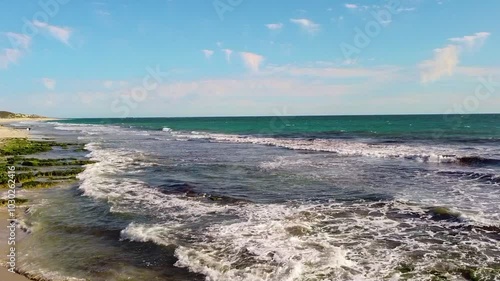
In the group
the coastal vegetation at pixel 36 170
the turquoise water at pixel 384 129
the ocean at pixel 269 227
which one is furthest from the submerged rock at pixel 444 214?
the turquoise water at pixel 384 129

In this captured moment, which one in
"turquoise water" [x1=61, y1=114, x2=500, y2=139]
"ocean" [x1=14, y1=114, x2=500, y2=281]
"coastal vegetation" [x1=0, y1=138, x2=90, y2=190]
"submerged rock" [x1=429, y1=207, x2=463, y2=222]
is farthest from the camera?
"turquoise water" [x1=61, y1=114, x2=500, y2=139]

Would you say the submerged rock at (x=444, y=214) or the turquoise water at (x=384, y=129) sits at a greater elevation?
the turquoise water at (x=384, y=129)

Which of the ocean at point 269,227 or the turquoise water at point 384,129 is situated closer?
the ocean at point 269,227

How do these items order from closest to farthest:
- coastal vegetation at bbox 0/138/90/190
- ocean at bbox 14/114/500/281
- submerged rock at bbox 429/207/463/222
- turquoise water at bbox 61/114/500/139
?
ocean at bbox 14/114/500/281 < submerged rock at bbox 429/207/463/222 < coastal vegetation at bbox 0/138/90/190 < turquoise water at bbox 61/114/500/139

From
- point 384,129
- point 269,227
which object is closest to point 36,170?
point 269,227

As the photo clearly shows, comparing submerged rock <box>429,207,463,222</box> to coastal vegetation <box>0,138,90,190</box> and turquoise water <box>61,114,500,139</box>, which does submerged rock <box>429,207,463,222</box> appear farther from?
turquoise water <box>61,114,500,139</box>

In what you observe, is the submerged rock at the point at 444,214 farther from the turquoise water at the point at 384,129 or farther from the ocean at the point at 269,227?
the turquoise water at the point at 384,129

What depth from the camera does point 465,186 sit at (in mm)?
20469

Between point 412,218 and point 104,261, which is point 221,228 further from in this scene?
point 412,218

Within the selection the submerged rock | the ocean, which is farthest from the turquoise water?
the submerged rock

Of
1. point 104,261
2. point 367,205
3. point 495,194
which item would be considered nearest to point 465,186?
point 495,194

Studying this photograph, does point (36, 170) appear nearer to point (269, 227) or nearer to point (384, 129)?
point (269, 227)

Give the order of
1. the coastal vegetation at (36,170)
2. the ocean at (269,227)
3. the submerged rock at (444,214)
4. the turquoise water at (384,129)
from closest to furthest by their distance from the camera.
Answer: the ocean at (269,227) → the submerged rock at (444,214) → the coastal vegetation at (36,170) → the turquoise water at (384,129)

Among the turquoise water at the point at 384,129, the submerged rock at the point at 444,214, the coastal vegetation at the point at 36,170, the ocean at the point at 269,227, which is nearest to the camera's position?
the ocean at the point at 269,227
